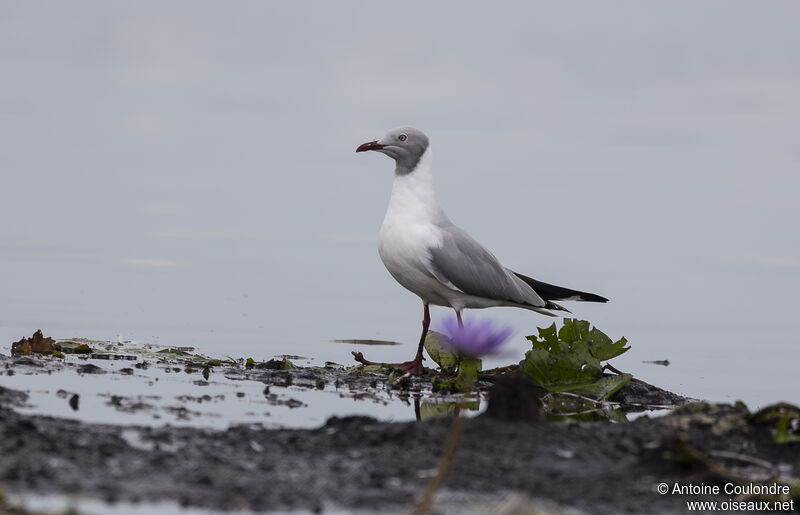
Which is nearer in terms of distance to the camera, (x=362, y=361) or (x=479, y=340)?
(x=479, y=340)

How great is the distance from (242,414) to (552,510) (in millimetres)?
2271

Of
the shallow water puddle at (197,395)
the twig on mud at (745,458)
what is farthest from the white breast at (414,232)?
the twig on mud at (745,458)

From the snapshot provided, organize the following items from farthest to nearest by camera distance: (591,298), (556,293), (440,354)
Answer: (591,298), (556,293), (440,354)

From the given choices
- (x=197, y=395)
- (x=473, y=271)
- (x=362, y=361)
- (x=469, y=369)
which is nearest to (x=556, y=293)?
(x=473, y=271)

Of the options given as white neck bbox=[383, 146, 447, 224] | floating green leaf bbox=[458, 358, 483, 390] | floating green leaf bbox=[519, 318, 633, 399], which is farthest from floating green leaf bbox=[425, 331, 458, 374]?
white neck bbox=[383, 146, 447, 224]

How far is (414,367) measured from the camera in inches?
311

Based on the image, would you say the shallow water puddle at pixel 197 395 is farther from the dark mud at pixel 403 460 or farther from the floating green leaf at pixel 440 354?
the floating green leaf at pixel 440 354

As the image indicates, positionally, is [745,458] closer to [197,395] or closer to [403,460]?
[403,460]

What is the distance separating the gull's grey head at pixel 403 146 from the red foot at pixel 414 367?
1.75m

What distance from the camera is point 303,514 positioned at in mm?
3521

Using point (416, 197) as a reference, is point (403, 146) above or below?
above

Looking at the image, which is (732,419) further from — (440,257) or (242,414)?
(440,257)

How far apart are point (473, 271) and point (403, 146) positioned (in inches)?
48.6
